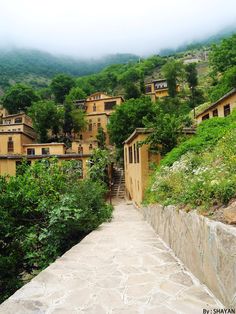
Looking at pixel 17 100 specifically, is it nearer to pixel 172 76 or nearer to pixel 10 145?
pixel 10 145

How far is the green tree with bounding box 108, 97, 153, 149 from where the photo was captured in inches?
1497

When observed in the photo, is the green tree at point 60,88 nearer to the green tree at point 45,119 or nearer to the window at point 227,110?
the green tree at point 45,119

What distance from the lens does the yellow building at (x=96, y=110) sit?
5631 cm

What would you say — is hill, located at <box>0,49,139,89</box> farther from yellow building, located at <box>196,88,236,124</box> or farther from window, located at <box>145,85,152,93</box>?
yellow building, located at <box>196,88,236,124</box>

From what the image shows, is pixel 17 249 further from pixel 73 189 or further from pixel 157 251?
pixel 157 251

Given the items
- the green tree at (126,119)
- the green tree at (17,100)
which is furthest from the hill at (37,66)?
the green tree at (126,119)

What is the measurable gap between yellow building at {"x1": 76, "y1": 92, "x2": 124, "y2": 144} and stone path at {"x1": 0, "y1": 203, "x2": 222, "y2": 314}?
154ft

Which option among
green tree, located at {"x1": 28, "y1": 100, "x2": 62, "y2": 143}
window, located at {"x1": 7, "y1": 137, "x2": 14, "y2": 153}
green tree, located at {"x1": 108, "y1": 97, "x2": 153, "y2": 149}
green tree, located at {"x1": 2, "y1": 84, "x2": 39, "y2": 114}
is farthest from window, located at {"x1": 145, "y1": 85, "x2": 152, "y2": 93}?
window, located at {"x1": 7, "y1": 137, "x2": 14, "y2": 153}

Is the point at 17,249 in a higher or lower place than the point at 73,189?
lower

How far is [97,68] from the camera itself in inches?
6673

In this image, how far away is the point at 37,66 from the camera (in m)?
141

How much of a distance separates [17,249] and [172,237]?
6.21 m

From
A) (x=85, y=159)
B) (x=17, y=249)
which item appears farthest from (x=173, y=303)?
(x=85, y=159)

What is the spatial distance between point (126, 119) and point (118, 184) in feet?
31.9
